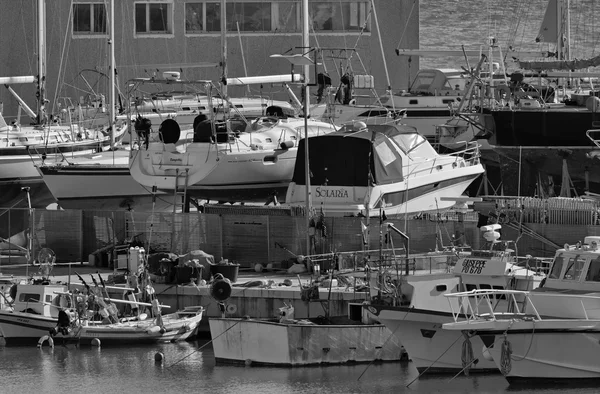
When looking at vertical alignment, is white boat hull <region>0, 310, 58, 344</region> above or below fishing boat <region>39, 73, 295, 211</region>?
below

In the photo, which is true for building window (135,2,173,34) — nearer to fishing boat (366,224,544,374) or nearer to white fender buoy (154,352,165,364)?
white fender buoy (154,352,165,364)

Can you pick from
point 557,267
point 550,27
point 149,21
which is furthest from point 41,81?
point 557,267

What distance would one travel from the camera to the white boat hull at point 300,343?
94.2ft

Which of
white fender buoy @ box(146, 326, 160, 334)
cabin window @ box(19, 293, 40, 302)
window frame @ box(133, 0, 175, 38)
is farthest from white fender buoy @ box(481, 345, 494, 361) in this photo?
window frame @ box(133, 0, 175, 38)

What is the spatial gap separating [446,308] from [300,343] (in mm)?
2553

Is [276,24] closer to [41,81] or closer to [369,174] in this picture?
[41,81]

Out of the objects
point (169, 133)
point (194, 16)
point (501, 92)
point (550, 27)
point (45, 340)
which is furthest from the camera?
point (194, 16)

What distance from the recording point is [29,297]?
1259 inches

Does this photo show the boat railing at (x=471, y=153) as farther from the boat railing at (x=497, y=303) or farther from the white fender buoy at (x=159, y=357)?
the boat railing at (x=497, y=303)

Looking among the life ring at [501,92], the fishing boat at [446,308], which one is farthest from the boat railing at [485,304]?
the life ring at [501,92]

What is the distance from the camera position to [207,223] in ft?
117

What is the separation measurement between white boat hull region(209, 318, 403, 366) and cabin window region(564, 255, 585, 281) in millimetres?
3518

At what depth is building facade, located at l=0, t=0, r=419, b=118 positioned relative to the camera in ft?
180

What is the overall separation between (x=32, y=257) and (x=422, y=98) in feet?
51.4
